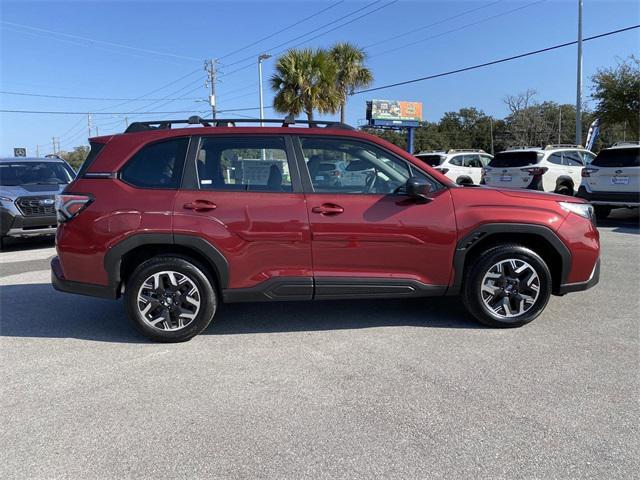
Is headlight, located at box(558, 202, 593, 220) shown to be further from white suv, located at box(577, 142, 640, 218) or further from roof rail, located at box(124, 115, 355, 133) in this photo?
white suv, located at box(577, 142, 640, 218)

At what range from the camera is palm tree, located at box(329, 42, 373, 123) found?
26.9 m

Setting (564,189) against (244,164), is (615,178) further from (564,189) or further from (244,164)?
(244,164)

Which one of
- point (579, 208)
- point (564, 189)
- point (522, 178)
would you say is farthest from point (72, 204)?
point (564, 189)

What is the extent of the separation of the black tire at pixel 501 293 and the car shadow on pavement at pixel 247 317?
218mm

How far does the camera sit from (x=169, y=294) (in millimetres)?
4074

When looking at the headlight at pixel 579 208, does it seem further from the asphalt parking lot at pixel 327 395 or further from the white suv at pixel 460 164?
the white suv at pixel 460 164

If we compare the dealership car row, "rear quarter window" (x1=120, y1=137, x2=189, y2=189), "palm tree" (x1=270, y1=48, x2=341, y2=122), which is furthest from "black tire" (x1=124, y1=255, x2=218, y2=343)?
"palm tree" (x1=270, y1=48, x2=341, y2=122)

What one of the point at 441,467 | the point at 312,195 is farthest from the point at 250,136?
the point at 441,467

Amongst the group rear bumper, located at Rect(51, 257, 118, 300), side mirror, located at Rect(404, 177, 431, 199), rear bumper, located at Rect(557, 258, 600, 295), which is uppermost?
side mirror, located at Rect(404, 177, 431, 199)

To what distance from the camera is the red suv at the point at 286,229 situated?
402 centimetres

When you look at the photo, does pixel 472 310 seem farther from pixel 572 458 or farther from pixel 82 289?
pixel 82 289

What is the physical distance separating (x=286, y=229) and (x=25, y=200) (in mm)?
7225

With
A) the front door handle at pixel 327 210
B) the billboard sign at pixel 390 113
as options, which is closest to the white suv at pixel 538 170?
the front door handle at pixel 327 210

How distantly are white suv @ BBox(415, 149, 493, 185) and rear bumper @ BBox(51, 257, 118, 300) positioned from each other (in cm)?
1431
